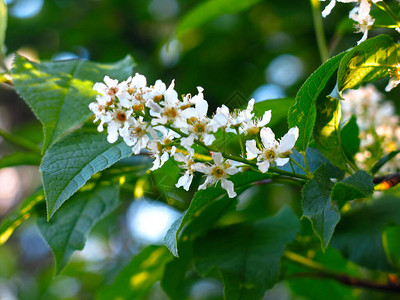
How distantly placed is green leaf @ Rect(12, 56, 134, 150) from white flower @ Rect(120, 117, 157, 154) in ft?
0.65

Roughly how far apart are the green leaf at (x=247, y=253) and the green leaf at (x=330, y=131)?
298mm

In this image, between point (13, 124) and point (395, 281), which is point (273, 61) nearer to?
point (395, 281)

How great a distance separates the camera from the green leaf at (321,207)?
2.66 ft

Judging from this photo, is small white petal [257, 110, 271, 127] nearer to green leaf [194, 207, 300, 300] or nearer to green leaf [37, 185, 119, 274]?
green leaf [194, 207, 300, 300]

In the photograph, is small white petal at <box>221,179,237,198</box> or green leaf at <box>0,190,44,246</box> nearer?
small white petal at <box>221,179,237,198</box>

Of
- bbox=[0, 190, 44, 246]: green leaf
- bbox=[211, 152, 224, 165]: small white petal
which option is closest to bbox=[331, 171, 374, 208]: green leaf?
bbox=[211, 152, 224, 165]: small white petal

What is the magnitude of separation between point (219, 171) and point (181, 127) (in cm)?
13

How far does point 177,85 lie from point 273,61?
0.69 meters

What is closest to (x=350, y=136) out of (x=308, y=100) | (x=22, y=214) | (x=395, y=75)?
(x=395, y=75)

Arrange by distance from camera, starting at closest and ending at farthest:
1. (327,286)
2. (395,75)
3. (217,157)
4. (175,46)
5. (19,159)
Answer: (217,157) → (395,75) → (19,159) → (327,286) → (175,46)

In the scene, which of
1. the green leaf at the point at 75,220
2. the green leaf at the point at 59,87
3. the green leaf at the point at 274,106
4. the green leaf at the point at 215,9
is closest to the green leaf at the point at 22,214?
the green leaf at the point at 75,220

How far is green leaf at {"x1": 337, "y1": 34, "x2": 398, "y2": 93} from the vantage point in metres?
0.93

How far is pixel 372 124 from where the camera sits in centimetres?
196

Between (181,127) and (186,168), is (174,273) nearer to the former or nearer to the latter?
(186,168)
